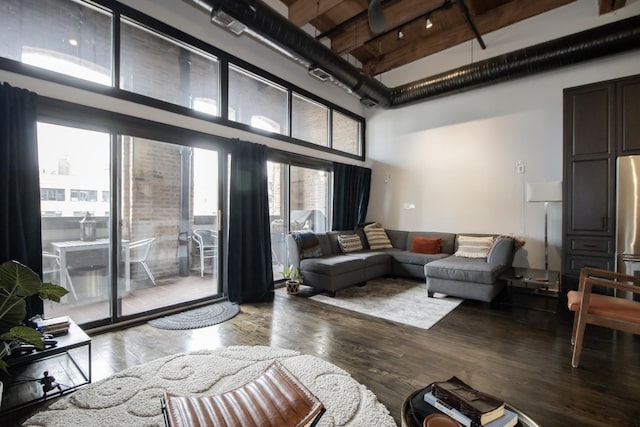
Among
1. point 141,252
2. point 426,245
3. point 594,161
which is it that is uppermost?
point 594,161

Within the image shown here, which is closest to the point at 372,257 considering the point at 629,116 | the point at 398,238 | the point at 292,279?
Result: the point at 398,238

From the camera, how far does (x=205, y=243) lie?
3.91 meters

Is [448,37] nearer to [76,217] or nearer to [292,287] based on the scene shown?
[292,287]

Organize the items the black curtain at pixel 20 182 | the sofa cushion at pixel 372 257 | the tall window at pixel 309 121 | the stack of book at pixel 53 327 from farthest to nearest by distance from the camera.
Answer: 1. the tall window at pixel 309 121
2. the sofa cushion at pixel 372 257
3. the black curtain at pixel 20 182
4. the stack of book at pixel 53 327

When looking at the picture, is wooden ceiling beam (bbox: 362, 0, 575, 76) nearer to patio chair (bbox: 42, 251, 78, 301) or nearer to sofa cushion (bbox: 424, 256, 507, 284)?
sofa cushion (bbox: 424, 256, 507, 284)

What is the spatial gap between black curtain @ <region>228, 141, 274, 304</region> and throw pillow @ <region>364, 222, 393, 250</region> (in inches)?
87.4

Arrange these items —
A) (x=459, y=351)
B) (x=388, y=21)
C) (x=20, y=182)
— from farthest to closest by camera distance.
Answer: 1. (x=388, y=21)
2. (x=459, y=351)
3. (x=20, y=182)

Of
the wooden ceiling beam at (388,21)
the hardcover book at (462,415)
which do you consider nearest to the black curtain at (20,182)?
the hardcover book at (462,415)

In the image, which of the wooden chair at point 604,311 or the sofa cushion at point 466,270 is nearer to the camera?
the wooden chair at point 604,311

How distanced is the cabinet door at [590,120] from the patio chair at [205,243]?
4696 millimetres

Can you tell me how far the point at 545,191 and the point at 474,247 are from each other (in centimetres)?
121

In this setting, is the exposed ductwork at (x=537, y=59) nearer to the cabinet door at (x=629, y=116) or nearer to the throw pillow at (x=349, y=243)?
the cabinet door at (x=629, y=116)

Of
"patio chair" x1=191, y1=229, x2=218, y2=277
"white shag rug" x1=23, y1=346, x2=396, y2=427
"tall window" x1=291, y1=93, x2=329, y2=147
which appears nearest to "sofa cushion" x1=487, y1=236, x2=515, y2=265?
"white shag rug" x1=23, y1=346, x2=396, y2=427

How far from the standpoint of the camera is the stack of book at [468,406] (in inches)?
43.3
